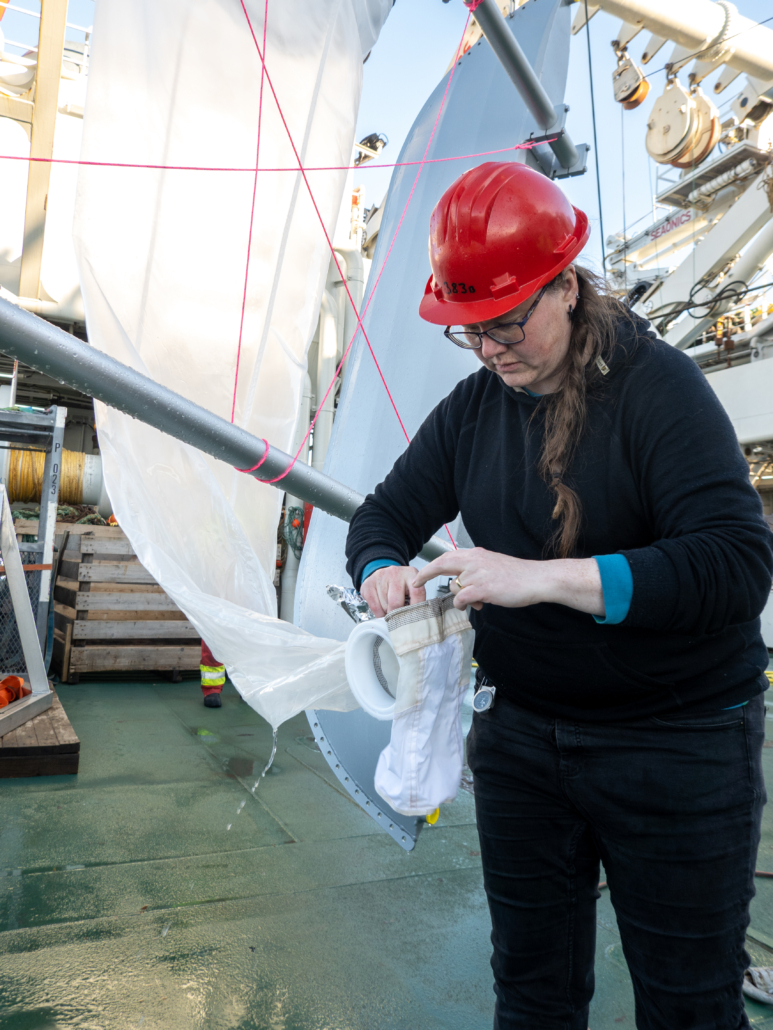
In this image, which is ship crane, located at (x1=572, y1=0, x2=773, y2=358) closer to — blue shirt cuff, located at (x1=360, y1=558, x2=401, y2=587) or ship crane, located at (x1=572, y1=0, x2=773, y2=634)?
ship crane, located at (x1=572, y1=0, x2=773, y2=634)

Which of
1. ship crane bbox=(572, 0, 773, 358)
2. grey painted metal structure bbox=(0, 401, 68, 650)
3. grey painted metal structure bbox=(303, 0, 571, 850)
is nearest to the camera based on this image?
grey painted metal structure bbox=(303, 0, 571, 850)

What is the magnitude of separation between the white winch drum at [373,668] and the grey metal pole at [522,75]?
168 cm

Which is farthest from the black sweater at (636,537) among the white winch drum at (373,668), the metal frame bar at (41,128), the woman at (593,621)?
the metal frame bar at (41,128)

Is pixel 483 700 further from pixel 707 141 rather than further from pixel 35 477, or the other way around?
pixel 707 141

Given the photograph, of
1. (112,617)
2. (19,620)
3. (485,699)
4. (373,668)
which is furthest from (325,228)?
(112,617)

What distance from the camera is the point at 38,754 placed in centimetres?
308

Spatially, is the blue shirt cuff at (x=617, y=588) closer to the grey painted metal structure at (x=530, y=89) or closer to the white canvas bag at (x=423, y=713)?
the white canvas bag at (x=423, y=713)

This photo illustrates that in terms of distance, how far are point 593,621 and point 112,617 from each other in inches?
185

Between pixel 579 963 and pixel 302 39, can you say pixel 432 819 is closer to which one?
pixel 579 963

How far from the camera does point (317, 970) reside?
176 centimetres

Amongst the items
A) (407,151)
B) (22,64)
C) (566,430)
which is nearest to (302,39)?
(407,151)

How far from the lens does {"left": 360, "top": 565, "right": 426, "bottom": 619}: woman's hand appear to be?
3.58ft

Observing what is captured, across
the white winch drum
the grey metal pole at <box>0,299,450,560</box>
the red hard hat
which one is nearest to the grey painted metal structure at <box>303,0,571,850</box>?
the grey metal pole at <box>0,299,450,560</box>

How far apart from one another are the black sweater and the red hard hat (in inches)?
6.4
